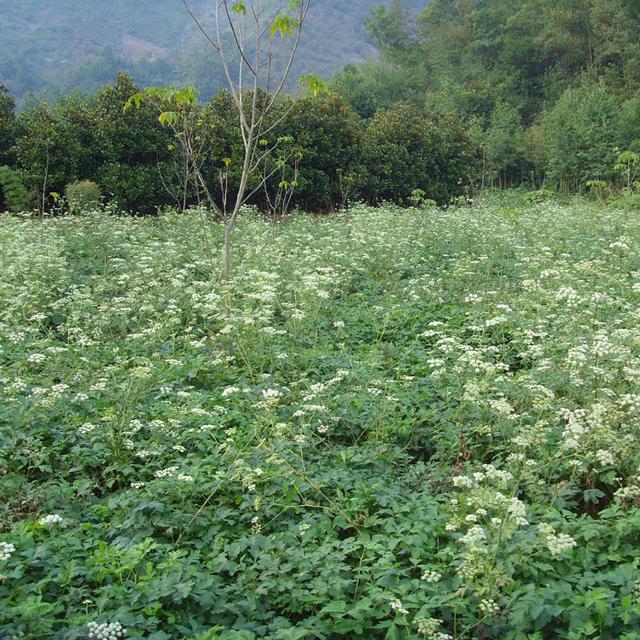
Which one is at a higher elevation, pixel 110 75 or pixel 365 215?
pixel 110 75

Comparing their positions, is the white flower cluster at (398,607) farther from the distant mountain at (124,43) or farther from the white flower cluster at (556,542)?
the distant mountain at (124,43)

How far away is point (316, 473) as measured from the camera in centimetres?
382

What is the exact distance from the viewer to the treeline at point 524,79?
2692 cm

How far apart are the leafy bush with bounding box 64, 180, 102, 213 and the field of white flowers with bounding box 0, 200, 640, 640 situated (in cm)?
625

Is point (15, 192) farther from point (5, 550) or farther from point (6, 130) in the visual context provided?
point (5, 550)

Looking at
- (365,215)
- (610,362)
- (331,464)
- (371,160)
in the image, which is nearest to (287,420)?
(331,464)

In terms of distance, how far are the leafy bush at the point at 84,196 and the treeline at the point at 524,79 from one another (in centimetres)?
1510

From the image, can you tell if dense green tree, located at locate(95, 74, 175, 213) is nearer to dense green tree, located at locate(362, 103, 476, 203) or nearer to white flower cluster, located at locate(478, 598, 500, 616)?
dense green tree, located at locate(362, 103, 476, 203)

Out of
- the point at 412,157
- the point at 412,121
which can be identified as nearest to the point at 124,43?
the point at 412,121

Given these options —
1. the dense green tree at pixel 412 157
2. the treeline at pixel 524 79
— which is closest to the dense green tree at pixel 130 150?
the dense green tree at pixel 412 157

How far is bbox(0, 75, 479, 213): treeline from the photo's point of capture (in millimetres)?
14531

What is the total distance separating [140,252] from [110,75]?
58124 mm

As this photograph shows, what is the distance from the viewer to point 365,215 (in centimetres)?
1298

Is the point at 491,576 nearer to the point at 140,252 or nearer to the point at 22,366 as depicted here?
the point at 22,366
